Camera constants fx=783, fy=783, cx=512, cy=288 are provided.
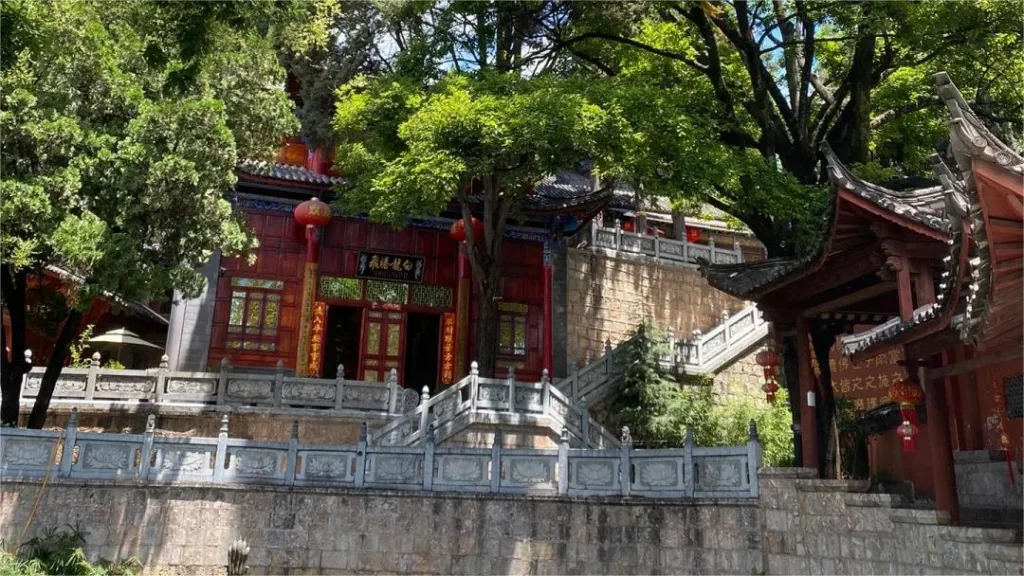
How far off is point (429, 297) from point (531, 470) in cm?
875

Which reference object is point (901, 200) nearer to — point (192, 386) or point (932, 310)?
point (932, 310)

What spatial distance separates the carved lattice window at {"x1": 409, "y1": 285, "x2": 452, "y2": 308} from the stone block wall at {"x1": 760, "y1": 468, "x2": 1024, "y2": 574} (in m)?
10.7

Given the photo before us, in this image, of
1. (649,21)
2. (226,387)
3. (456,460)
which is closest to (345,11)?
(649,21)

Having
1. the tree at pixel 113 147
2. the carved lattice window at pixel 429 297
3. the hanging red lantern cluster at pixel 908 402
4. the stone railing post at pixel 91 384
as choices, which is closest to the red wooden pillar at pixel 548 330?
the carved lattice window at pixel 429 297

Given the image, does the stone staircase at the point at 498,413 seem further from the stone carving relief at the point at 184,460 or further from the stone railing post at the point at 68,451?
the stone railing post at the point at 68,451

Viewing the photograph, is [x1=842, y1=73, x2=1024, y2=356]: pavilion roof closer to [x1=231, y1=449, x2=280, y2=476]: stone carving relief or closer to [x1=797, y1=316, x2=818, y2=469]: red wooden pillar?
[x1=797, y1=316, x2=818, y2=469]: red wooden pillar

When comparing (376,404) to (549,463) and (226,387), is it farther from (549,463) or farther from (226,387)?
(549,463)

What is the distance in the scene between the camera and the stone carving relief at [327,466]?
428 inches

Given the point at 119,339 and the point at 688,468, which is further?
the point at 119,339

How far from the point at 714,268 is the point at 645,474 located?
306 centimetres

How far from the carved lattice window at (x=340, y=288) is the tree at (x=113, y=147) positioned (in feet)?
21.3

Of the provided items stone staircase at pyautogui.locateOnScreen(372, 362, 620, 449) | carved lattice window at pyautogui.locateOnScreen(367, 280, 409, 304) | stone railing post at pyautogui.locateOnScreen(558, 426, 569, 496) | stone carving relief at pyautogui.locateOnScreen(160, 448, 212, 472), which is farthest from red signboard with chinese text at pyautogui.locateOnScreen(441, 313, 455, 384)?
stone carving relief at pyautogui.locateOnScreen(160, 448, 212, 472)

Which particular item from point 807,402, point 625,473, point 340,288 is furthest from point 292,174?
point 807,402

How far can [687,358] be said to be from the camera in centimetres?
1728
